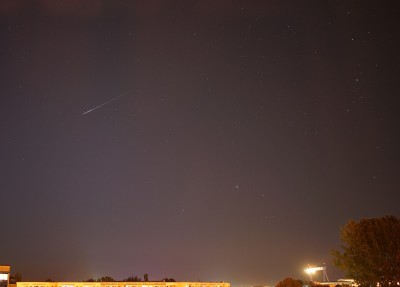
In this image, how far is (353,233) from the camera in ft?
224

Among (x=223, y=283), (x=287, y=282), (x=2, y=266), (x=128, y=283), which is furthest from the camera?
(x=287, y=282)

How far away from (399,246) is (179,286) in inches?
2782

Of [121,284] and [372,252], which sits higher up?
[121,284]

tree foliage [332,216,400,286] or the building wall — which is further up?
the building wall

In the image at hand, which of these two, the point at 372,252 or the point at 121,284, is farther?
the point at 121,284

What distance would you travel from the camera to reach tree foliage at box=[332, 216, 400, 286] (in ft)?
209

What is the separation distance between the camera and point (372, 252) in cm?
6538

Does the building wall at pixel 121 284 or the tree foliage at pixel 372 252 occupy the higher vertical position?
the building wall at pixel 121 284

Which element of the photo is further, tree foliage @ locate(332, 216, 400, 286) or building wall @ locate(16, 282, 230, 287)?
building wall @ locate(16, 282, 230, 287)

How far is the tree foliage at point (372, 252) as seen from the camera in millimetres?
63781

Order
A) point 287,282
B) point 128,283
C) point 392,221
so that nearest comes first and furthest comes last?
point 392,221, point 128,283, point 287,282

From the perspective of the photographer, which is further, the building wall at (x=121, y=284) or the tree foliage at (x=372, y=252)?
the building wall at (x=121, y=284)

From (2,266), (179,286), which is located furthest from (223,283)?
(2,266)

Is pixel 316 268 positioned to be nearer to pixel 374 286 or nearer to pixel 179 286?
pixel 179 286
